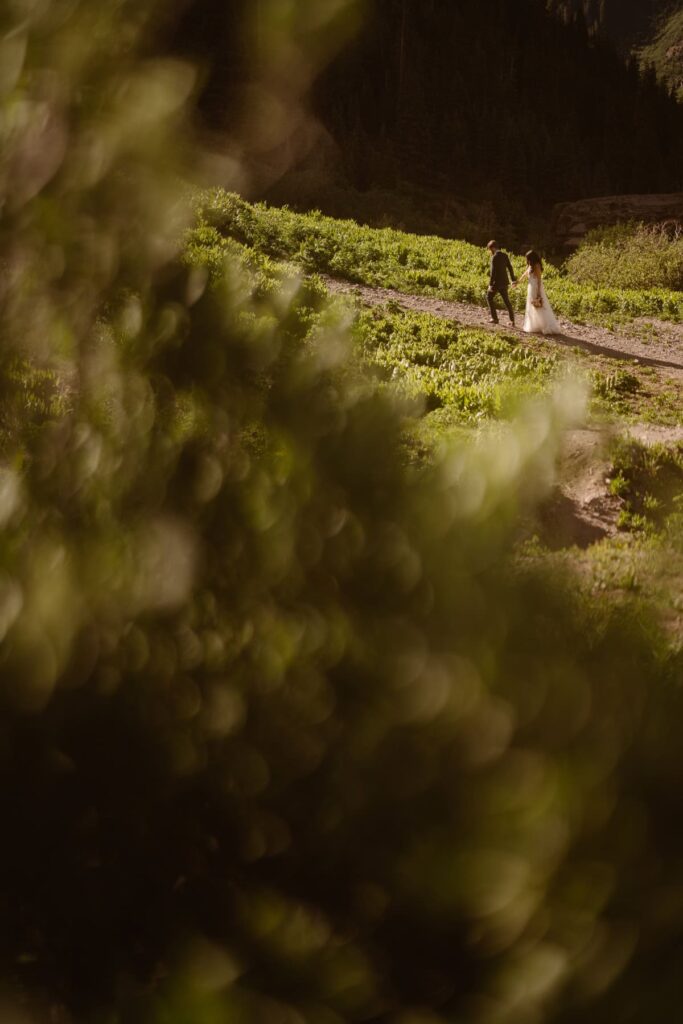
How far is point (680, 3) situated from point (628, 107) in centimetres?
10196

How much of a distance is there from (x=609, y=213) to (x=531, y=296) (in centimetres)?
1903

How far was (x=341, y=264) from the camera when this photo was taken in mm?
15609

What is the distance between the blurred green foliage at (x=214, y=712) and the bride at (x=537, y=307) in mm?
11780

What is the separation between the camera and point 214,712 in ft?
7.13

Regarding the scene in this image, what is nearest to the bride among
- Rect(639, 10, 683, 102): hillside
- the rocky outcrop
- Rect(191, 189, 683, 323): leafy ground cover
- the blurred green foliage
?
Rect(191, 189, 683, 323): leafy ground cover

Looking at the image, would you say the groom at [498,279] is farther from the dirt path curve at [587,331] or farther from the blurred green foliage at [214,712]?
the blurred green foliage at [214,712]

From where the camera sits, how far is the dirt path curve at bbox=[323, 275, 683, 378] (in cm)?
1311

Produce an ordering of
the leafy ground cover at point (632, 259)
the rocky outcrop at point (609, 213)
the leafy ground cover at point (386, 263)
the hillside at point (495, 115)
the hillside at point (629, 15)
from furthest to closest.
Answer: the hillside at point (629, 15)
the hillside at point (495, 115)
the rocky outcrop at point (609, 213)
the leafy ground cover at point (632, 259)
the leafy ground cover at point (386, 263)

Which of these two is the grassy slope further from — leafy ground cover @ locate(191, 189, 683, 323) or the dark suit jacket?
the dark suit jacket

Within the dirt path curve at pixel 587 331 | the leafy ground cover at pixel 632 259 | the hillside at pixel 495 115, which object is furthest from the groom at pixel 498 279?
the hillside at pixel 495 115

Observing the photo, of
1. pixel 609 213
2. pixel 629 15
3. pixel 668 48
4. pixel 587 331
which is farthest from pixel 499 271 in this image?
pixel 629 15

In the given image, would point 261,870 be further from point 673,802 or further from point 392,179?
point 392,179

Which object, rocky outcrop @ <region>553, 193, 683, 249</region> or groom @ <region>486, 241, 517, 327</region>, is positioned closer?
groom @ <region>486, 241, 517, 327</region>

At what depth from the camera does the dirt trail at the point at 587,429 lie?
241 inches
